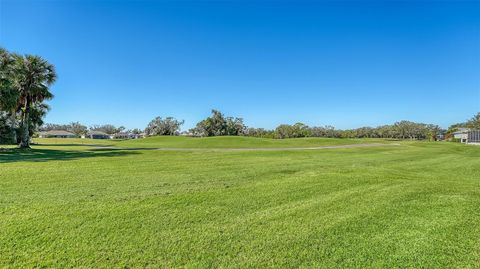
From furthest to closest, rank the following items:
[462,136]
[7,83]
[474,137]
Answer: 1. [462,136]
2. [474,137]
3. [7,83]

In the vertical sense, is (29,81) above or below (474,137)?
above

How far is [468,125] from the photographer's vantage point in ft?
294

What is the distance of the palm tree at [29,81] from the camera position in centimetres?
2428

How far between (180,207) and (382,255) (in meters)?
3.34

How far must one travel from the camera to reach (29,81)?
25.1m

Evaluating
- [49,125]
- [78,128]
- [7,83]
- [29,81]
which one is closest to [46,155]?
[7,83]

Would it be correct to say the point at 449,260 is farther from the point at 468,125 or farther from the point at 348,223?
the point at 468,125

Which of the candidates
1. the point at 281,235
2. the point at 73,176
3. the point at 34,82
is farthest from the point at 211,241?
the point at 34,82

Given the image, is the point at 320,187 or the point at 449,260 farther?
the point at 320,187

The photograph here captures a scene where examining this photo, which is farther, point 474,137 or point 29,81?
point 474,137

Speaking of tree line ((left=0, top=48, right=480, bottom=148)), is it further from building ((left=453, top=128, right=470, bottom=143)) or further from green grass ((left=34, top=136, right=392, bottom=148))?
building ((left=453, top=128, right=470, bottom=143))

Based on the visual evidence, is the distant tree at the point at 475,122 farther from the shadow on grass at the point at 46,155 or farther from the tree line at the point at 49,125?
the shadow on grass at the point at 46,155

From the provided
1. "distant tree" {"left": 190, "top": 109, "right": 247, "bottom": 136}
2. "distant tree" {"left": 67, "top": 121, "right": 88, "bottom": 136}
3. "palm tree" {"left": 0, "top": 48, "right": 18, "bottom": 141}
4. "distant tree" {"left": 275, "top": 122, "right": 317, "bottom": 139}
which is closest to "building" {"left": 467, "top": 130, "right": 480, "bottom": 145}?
"distant tree" {"left": 275, "top": 122, "right": 317, "bottom": 139}

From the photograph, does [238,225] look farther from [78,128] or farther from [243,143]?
[78,128]
